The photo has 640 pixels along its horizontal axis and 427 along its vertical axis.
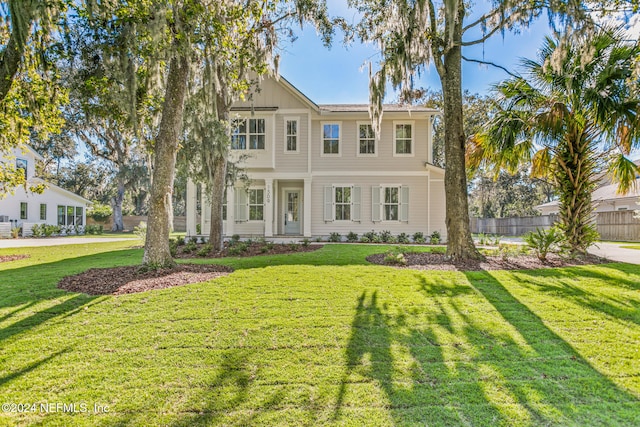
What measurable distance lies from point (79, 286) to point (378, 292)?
4785mm

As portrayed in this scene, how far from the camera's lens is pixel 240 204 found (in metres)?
14.1

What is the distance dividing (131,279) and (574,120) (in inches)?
386

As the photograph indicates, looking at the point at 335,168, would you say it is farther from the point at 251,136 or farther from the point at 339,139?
the point at 251,136

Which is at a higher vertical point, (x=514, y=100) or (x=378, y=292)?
(x=514, y=100)

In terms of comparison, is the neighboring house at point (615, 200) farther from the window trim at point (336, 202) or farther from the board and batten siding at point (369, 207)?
the window trim at point (336, 202)

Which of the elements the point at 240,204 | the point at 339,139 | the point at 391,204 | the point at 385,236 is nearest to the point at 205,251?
the point at 240,204

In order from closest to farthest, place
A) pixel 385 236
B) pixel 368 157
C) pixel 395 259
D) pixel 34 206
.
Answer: pixel 395 259 < pixel 385 236 < pixel 368 157 < pixel 34 206

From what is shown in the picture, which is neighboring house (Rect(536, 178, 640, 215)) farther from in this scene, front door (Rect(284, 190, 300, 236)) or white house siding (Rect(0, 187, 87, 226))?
white house siding (Rect(0, 187, 87, 226))

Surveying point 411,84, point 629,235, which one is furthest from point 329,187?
point 629,235

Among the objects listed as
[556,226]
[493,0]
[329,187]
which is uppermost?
[493,0]

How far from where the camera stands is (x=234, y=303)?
4266 millimetres

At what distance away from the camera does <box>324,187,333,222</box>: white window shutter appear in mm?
13922

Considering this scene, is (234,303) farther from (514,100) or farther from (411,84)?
(514,100)

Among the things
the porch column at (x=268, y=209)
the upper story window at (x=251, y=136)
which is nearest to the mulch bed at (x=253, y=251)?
the porch column at (x=268, y=209)
